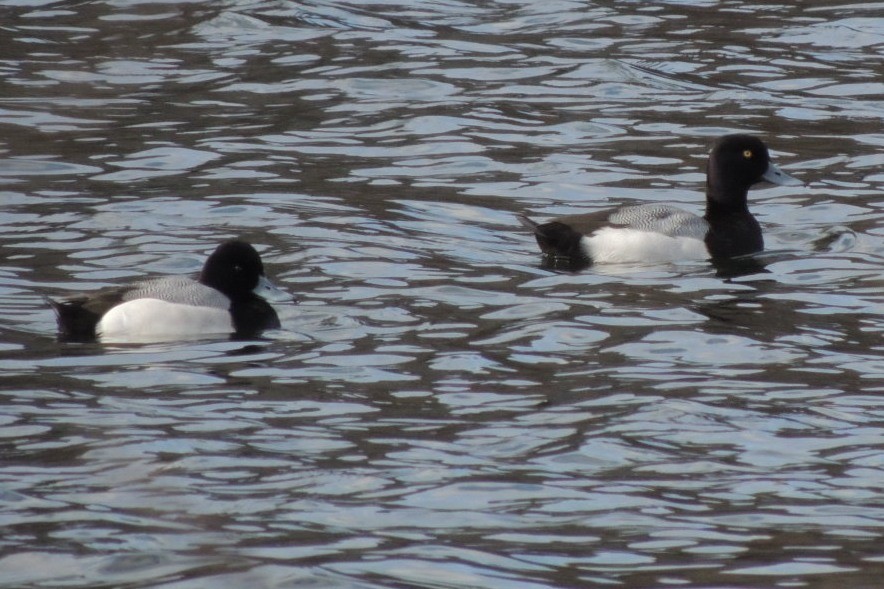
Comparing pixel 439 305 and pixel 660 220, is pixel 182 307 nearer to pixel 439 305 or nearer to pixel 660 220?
pixel 439 305

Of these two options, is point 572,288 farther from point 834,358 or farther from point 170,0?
point 170,0

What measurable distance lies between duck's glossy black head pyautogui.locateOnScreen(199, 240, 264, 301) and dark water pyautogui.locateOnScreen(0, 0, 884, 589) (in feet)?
0.98

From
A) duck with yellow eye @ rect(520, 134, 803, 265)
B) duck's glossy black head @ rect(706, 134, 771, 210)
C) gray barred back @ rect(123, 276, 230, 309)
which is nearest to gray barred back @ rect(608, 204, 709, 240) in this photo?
duck with yellow eye @ rect(520, 134, 803, 265)

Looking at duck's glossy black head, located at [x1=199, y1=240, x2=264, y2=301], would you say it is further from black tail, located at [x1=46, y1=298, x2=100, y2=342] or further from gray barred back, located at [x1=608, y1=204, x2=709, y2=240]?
gray barred back, located at [x1=608, y1=204, x2=709, y2=240]

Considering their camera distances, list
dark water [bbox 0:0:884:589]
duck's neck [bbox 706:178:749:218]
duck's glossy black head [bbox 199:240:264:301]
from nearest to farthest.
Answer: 1. dark water [bbox 0:0:884:589]
2. duck's glossy black head [bbox 199:240:264:301]
3. duck's neck [bbox 706:178:749:218]

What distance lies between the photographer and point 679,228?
11.2 meters

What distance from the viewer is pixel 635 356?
8.69 m

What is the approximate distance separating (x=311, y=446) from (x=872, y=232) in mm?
5640

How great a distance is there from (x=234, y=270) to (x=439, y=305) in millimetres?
1137

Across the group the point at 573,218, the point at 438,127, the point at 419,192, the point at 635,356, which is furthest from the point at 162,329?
the point at 438,127

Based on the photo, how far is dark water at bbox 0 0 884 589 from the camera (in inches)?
240

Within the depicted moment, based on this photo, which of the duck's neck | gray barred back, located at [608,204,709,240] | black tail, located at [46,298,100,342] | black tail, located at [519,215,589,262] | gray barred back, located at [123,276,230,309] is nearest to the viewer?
black tail, located at [46,298,100,342]

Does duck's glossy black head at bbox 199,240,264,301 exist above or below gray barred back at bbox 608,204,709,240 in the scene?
above

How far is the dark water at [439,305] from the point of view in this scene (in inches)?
240
